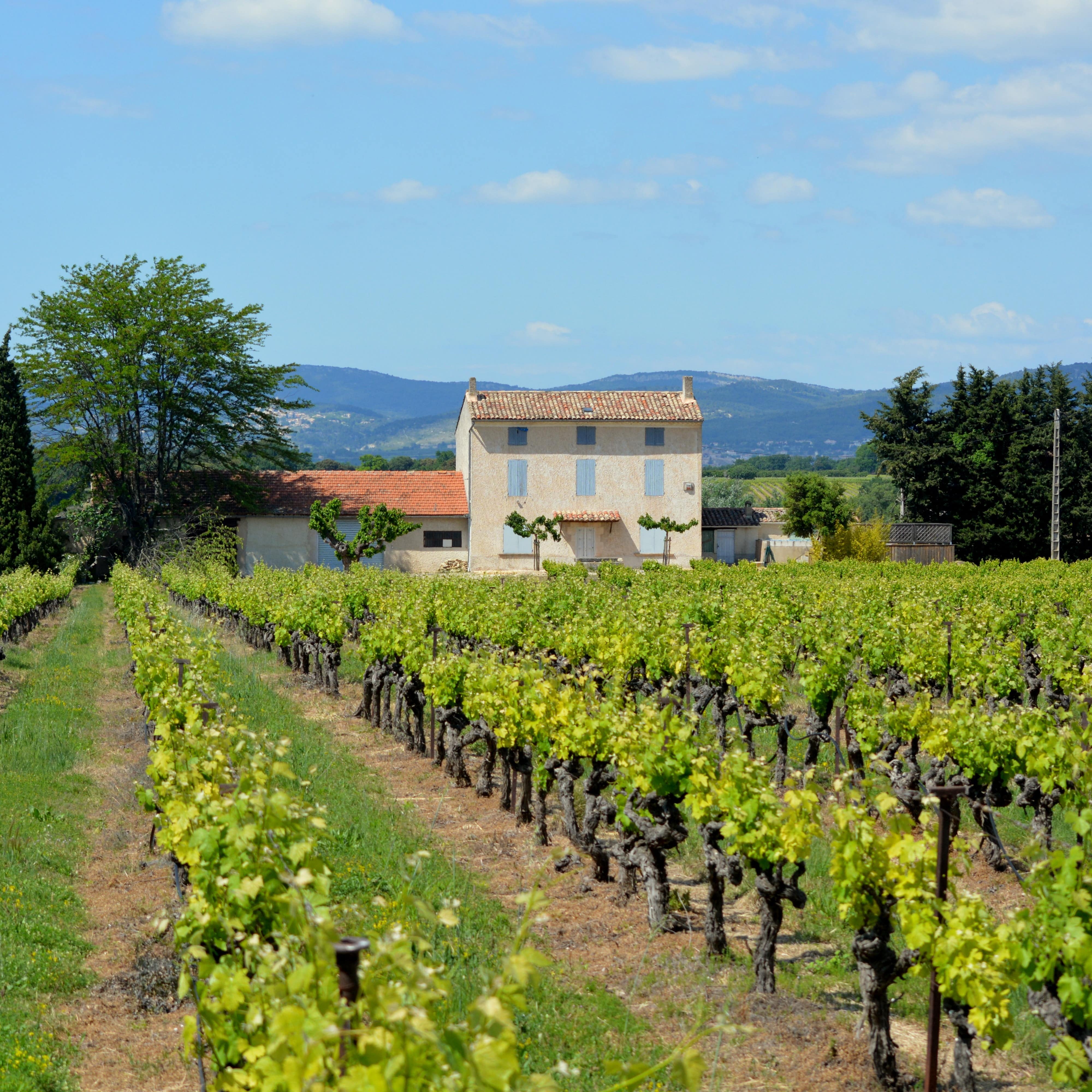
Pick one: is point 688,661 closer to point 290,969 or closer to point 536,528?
point 290,969

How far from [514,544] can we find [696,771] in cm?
3507

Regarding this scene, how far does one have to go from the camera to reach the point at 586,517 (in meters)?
42.5

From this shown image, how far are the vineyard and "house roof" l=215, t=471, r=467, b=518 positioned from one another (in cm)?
2228

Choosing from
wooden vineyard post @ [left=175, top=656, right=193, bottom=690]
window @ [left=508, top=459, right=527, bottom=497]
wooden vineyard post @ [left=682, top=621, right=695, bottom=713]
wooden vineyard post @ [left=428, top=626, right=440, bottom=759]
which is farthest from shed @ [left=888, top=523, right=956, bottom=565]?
wooden vineyard post @ [left=175, top=656, right=193, bottom=690]

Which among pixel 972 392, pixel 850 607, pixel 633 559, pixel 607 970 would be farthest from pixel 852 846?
pixel 972 392

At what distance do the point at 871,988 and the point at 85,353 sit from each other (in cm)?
3886

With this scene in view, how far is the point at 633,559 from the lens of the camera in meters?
42.6

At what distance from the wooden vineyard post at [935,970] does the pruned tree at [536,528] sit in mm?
36145

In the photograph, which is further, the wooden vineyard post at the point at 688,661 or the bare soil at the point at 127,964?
the wooden vineyard post at the point at 688,661

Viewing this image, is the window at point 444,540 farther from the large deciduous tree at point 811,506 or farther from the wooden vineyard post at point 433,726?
the wooden vineyard post at point 433,726

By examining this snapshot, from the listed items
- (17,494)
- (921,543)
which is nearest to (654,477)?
(921,543)

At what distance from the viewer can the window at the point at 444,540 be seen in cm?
4256

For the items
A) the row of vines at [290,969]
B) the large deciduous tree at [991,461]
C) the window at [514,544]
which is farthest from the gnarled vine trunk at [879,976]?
the large deciduous tree at [991,461]

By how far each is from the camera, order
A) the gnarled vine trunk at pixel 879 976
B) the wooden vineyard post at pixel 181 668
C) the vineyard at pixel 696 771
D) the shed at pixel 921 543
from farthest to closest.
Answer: the shed at pixel 921 543
the wooden vineyard post at pixel 181 668
the gnarled vine trunk at pixel 879 976
the vineyard at pixel 696 771
